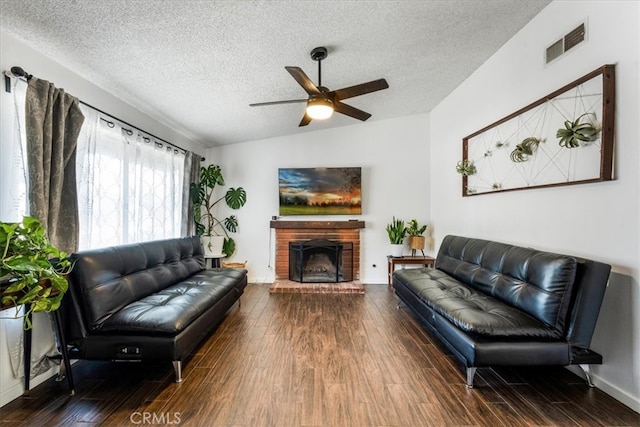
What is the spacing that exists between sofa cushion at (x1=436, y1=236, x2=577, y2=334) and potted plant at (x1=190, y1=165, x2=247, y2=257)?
12.0 feet

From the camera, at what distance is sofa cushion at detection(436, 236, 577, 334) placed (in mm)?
1900

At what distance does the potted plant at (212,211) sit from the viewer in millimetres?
4547

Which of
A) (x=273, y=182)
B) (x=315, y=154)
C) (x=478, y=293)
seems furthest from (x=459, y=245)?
(x=273, y=182)

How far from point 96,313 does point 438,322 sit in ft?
8.98

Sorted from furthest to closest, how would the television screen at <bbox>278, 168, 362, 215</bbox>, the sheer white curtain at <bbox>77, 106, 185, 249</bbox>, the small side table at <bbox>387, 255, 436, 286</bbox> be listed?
the television screen at <bbox>278, 168, 362, 215</bbox> < the small side table at <bbox>387, 255, 436, 286</bbox> < the sheer white curtain at <bbox>77, 106, 185, 249</bbox>

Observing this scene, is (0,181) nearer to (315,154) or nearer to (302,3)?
(302,3)

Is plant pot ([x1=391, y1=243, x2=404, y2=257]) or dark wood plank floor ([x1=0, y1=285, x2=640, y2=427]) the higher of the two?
plant pot ([x1=391, y1=243, x2=404, y2=257])

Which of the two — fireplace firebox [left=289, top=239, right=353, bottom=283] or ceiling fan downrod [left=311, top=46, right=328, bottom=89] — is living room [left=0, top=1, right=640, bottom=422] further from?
ceiling fan downrod [left=311, top=46, right=328, bottom=89]

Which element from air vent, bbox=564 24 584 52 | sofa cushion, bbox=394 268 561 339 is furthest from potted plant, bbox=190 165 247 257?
air vent, bbox=564 24 584 52

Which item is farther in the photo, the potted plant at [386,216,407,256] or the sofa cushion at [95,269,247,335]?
the potted plant at [386,216,407,256]

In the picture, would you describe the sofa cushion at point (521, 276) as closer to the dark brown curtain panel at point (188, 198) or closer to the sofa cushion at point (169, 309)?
the sofa cushion at point (169, 309)

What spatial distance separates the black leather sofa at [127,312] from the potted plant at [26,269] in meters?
0.35

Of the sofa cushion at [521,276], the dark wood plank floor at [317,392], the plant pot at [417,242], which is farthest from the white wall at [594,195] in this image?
the plant pot at [417,242]

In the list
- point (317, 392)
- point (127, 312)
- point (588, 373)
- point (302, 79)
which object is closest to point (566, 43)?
point (302, 79)
